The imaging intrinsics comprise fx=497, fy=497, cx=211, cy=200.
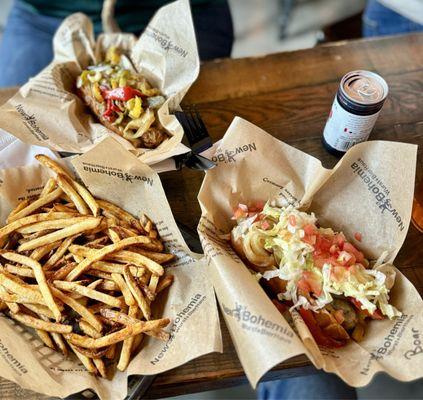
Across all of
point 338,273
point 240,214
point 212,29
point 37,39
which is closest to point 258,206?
point 240,214

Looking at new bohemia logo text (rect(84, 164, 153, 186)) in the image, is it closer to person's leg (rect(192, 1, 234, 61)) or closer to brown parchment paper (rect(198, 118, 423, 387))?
brown parchment paper (rect(198, 118, 423, 387))

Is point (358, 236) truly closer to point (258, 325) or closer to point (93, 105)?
point (258, 325)

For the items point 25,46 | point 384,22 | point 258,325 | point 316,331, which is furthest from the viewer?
point 384,22

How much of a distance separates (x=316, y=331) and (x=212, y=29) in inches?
57.0

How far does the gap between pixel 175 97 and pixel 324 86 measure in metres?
0.55

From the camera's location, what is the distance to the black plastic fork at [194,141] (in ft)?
4.37

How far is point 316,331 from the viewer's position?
118 cm

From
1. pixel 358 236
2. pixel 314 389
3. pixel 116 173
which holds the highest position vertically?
pixel 116 173

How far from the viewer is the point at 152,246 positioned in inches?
50.4

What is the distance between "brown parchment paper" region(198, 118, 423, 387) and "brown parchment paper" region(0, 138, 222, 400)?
0.26 feet

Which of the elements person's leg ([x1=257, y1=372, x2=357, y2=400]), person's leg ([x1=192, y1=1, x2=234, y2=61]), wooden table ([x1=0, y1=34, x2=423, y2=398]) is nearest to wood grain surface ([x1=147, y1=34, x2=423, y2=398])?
wooden table ([x1=0, y1=34, x2=423, y2=398])

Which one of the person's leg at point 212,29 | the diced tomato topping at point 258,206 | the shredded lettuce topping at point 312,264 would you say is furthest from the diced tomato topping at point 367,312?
the person's leg at point 212,29

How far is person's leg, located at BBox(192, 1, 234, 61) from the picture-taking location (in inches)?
83.6

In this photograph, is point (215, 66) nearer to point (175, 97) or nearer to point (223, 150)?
point (175, 97)
